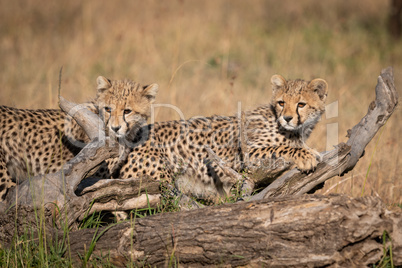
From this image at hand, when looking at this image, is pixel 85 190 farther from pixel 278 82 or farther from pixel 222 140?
pixel 278 82

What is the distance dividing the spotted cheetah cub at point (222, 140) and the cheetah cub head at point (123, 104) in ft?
0.79

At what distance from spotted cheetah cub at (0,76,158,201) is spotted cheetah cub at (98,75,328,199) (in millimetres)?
301

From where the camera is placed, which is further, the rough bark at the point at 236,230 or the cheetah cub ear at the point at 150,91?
the cheetah cub ear at the point at 150,91

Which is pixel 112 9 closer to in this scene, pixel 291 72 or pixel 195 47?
pixel 195 47

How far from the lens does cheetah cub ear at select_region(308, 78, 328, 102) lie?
449cm

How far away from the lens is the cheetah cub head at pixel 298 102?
4.38m

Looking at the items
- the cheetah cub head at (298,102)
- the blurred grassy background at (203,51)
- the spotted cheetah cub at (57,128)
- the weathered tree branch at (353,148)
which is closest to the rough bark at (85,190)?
the spotted cheetah cub at (57,128)

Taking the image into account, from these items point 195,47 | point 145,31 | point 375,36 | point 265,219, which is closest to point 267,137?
point 265,219

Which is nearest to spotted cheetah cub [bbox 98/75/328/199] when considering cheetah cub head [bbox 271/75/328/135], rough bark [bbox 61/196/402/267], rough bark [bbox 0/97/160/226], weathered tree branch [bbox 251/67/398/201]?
cheetah cub head [bbox 271/75/328/135]

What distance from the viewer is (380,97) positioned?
3.72 meters

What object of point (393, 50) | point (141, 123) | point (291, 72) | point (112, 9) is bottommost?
point (141, 123)

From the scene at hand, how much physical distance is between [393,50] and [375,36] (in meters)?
0.78

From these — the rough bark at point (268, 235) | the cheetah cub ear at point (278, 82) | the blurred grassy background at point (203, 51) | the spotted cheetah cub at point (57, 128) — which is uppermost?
the blurred grassy background at point (203, 51)

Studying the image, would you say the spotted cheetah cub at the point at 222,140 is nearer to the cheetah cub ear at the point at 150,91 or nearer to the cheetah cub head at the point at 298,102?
the cheetah cub head at the point at 298,102
